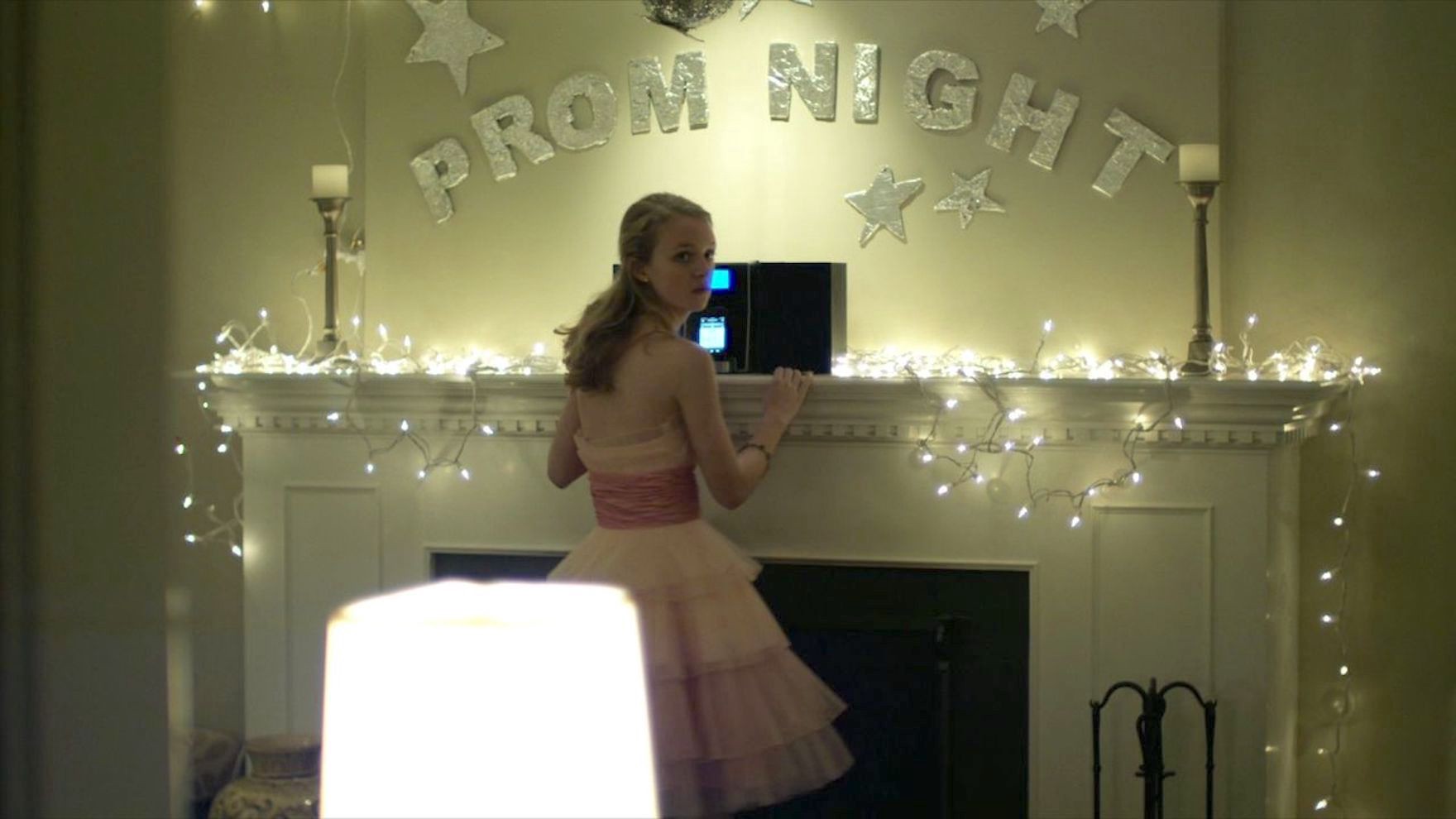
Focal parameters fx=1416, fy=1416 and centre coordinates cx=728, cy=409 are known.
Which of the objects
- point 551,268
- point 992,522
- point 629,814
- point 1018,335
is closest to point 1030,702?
point 992,522

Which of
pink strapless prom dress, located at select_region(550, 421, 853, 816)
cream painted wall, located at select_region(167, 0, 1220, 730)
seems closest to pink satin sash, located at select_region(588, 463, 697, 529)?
pink strapless prom dress, located at select_region(550, 421, 853, 816)

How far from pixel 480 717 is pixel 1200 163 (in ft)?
7.76

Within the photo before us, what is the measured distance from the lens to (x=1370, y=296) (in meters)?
3.08

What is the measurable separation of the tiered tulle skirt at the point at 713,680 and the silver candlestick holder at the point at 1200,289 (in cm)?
105

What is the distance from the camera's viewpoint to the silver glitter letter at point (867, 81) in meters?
3.26

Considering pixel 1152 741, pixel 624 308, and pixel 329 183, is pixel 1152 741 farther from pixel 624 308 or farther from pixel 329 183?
pixel 329 183

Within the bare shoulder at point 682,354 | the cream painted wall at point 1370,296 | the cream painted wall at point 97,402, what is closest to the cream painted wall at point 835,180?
the cream painted wall at point 1370,296

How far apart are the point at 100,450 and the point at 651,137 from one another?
2.74 metres

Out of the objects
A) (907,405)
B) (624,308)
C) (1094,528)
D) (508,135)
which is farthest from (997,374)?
(508,135)

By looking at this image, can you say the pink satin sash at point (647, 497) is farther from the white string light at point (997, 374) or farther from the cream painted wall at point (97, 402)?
the cream painted wall at point (97, 402)

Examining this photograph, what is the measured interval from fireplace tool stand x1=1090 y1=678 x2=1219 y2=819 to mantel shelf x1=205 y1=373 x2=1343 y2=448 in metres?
0.52

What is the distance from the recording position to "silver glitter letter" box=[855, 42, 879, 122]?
326 centimetres

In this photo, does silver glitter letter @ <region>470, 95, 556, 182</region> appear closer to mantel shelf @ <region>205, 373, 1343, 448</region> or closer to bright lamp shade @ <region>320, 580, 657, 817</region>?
mantel shelf @ <region>205, 373, 1343, 448</region>

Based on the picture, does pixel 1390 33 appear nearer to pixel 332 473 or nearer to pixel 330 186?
pixel 330 186
